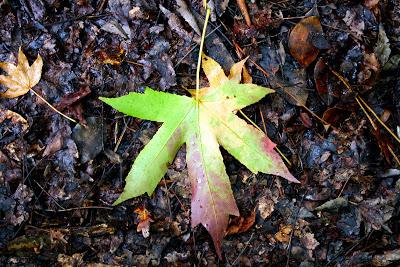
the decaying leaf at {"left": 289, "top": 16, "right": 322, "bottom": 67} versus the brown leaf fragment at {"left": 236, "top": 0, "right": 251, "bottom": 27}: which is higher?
the brown leaf fragment at {"left": 236, "top": 0, "right": 251, "bottom": 27}

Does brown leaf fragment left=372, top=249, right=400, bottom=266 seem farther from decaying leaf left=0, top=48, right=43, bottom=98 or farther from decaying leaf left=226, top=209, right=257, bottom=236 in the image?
decaying leaf left=0, top=48, right=43, bottom=98

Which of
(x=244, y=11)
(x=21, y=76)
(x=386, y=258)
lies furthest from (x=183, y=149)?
(x=386, y=258)

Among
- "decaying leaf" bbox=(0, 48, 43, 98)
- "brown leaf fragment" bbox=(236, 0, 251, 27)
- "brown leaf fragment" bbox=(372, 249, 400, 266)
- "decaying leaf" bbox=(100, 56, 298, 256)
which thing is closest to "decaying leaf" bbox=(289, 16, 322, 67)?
"brown leaf fragment" bbox=(236, 0, 251, 27)

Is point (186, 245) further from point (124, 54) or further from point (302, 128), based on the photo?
point (124, 54)

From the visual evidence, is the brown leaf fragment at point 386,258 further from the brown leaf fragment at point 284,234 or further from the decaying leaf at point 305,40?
the decaying leaf at point 305,40

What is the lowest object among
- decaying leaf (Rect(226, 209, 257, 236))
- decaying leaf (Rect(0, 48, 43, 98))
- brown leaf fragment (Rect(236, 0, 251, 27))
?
decaying leaf (Rect(226, 209, 257, 236))

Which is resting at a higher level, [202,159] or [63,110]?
[63,110]

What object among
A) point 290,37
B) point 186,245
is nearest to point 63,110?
point 186,245
